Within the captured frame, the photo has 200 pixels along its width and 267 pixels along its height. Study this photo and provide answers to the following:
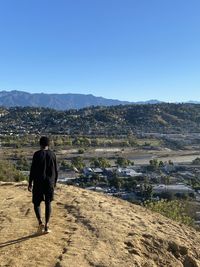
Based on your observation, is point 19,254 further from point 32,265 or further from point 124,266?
point 124,266

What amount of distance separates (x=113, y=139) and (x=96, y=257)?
445ft

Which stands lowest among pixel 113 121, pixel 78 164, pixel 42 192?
pixel 78 164

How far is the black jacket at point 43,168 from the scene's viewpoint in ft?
31.7

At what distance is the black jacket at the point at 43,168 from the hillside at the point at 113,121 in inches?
5692

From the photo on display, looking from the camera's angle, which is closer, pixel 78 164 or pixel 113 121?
pixel 78 164

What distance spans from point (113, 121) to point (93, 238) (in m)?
167

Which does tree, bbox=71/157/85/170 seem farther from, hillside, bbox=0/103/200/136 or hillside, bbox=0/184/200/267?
hillside, bbox=0/184/200/267

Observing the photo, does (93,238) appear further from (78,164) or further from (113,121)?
(113,121)

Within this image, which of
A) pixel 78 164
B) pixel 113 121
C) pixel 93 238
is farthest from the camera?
pixel 113 121

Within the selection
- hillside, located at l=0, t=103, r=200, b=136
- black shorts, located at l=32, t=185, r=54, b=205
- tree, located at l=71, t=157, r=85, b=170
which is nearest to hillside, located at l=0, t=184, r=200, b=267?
black shorts, located at l=32, t=185, r=54, b=205

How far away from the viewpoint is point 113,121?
6944 inches

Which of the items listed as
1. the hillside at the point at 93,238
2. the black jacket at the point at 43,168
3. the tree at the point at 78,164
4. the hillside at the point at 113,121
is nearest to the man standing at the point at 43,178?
the black jacket at the point at 43,168

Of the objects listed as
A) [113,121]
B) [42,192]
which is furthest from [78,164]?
[113,121]

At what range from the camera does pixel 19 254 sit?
8.52 m
